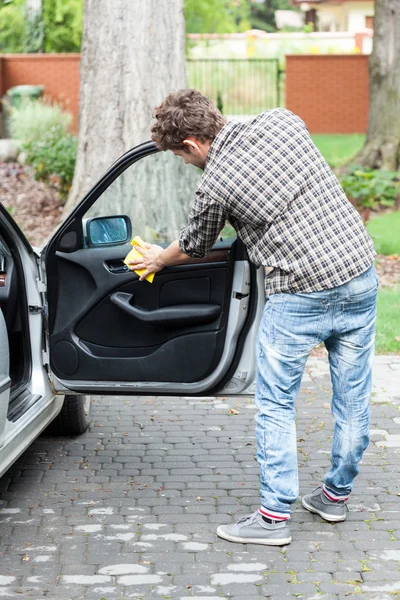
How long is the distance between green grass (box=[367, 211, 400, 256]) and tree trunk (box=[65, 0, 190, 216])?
3094 mm

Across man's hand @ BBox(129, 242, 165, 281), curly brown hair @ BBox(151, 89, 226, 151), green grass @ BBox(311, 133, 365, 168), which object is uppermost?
curly brown hair @ BBox(151, 89, 226, 151)

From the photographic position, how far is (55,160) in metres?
13.5

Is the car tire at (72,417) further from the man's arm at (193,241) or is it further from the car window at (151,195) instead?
the car window at (151,195)

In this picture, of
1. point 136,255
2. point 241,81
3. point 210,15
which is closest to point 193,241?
point 136,255

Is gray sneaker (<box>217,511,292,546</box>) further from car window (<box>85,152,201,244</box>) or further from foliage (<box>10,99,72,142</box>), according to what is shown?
foliage (<box>10,99,72,142</box>)

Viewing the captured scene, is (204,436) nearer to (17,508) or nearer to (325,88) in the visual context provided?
(17,508)

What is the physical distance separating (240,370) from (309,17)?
58.7m

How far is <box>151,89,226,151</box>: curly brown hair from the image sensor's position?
396cm

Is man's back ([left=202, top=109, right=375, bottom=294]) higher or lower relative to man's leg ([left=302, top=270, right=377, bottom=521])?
higher

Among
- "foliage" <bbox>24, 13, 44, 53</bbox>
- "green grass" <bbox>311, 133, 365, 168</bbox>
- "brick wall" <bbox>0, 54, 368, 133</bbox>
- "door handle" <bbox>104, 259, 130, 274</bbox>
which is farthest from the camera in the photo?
"foliage" <bbox>24, 13, 44, 53</bbox>

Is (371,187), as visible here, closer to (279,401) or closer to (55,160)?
(55,160)

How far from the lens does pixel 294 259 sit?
395cm

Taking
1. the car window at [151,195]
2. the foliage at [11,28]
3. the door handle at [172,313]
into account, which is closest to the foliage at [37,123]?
the car window at [151,195]

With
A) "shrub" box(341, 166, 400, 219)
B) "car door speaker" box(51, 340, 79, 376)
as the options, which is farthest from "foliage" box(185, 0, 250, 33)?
"car door speaker" box(51, 340, 79, 376)
